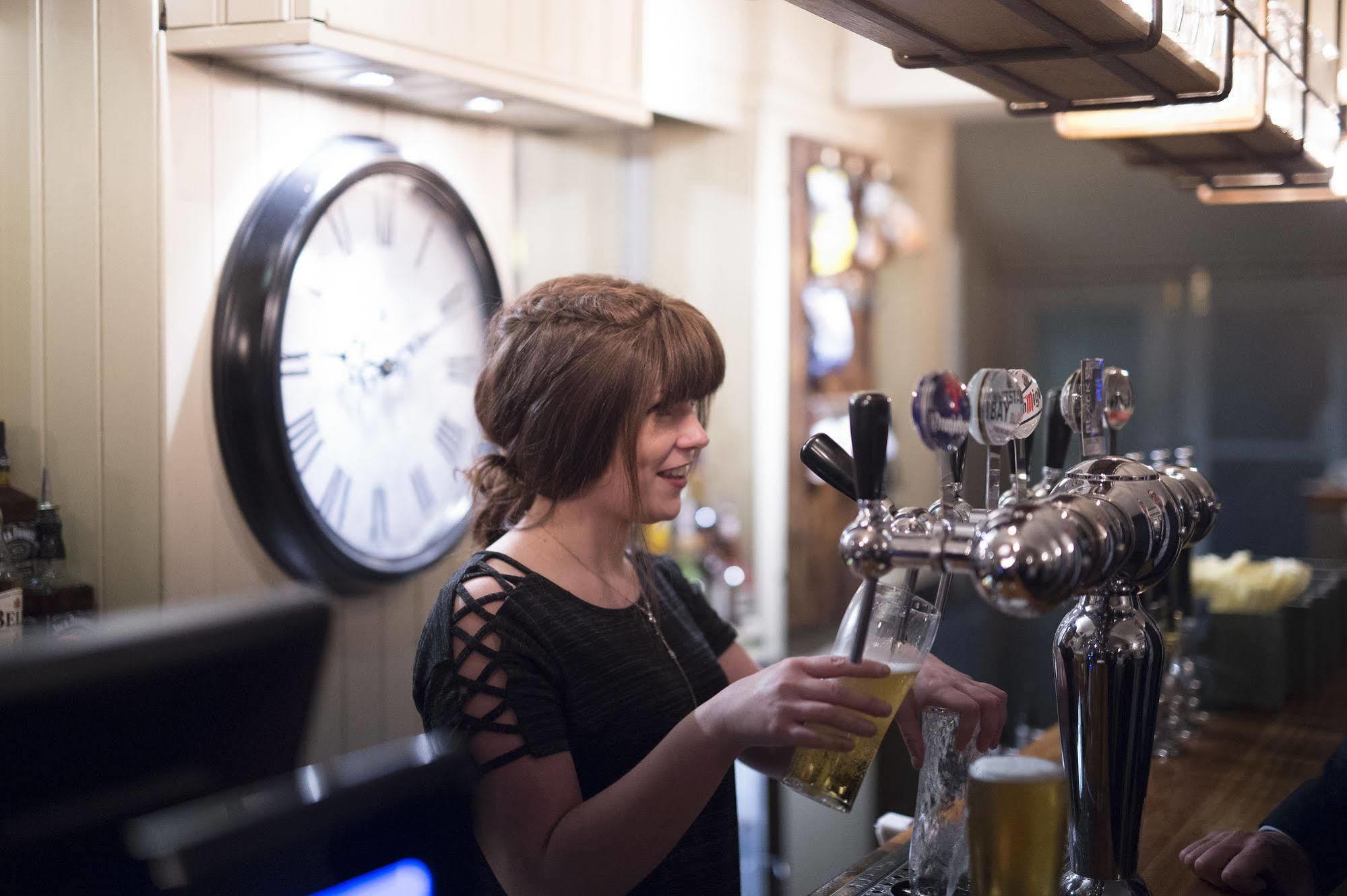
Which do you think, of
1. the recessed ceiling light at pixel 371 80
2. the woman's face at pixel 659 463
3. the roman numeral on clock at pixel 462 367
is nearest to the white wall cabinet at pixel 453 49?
the recessed ceiling light at pixel 371 80

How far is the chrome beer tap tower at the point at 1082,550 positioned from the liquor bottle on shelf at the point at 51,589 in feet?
4.44

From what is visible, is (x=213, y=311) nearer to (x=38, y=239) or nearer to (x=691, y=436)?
(x=38, y=239)

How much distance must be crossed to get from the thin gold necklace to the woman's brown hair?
64 millimetres

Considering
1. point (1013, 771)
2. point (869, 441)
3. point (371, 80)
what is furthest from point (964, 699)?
point (371, 80)

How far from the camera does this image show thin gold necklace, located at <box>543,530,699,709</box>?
1479 mm

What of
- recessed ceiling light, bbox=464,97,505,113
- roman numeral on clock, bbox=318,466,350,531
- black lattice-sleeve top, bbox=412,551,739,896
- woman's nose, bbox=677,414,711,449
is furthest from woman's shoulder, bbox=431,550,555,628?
recessed ceiling light, bbox=464,97,505,113

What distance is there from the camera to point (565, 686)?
53.6 inches

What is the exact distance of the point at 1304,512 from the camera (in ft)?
13.2

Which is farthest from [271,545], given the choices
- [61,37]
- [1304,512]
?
[1304,512]

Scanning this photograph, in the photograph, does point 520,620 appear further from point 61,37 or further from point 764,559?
point 764,559

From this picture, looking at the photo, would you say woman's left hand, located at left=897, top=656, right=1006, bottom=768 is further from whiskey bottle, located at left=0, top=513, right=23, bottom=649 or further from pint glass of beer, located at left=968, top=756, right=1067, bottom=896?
whiskey bottle, located at left=0, top=513, right=23, bottom=649

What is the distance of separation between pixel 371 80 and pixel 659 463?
3.55 feet

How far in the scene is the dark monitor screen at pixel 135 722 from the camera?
18.8 inches

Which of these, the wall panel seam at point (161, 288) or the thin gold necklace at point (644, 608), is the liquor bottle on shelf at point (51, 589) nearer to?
the wall panel seam at point (161, 288)
